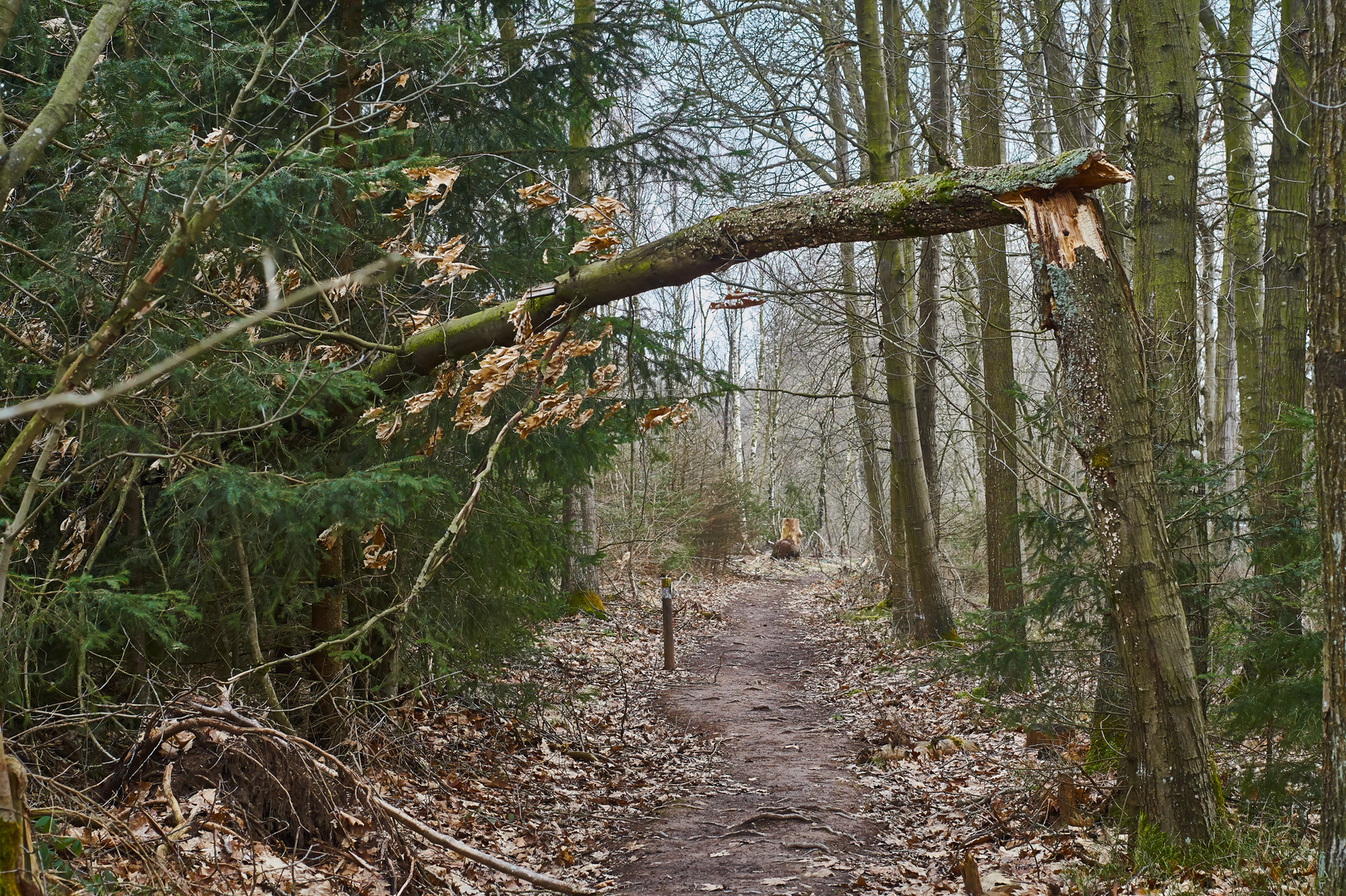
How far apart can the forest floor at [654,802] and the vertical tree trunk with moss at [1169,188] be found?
8.07ft

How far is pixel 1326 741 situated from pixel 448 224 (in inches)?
288

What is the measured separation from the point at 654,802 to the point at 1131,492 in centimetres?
418

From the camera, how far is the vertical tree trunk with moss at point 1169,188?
5523 millimetres

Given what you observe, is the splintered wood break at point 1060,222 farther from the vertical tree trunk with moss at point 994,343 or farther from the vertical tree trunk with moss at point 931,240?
the vertical tree trunk with moss at point 931,240

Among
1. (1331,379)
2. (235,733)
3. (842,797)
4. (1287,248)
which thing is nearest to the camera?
(1331,379)

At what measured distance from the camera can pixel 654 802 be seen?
661 centimetres

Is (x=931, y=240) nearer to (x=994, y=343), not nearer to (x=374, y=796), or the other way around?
(x=994, y=343)

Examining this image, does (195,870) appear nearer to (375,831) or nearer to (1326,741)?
(375,831)

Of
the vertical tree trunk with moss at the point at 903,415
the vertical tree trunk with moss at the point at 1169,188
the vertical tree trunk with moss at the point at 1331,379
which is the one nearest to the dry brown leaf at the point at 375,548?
the vertical tree trunk with moss at the point at 1331,379

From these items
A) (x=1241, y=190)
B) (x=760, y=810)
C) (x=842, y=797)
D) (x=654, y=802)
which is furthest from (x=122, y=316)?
(x=1241, y=190)

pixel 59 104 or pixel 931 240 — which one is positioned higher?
pixel 931 240

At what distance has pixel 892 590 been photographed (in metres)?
12.6

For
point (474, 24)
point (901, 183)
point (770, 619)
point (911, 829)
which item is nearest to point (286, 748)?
point (911, 829)

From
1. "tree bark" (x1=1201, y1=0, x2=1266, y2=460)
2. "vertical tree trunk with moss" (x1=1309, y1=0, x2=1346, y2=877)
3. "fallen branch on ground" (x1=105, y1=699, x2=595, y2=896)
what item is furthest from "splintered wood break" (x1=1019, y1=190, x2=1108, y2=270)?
"tree bark" (x1=1201, y1=0, x2=1266, y2=460)
